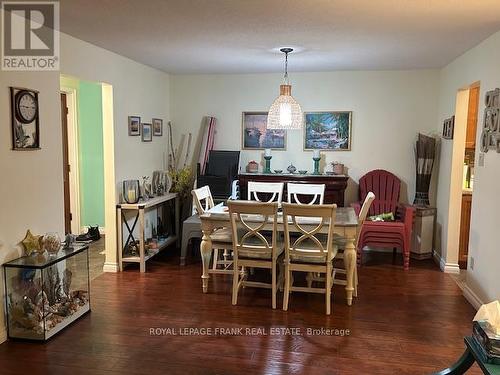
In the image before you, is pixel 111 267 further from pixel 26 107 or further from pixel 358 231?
pixel 358 231

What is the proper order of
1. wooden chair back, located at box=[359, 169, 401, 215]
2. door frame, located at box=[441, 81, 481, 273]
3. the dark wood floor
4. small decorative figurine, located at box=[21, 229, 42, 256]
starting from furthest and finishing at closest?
wooden chair back, located at box=[359, 169, 401, 215], door frame, located at box=[441, 81, 481, 273], small decorative figurine, located at box=[21, 229, 42, 256], the dark wood floor

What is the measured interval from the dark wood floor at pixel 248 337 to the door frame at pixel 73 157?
2.01m

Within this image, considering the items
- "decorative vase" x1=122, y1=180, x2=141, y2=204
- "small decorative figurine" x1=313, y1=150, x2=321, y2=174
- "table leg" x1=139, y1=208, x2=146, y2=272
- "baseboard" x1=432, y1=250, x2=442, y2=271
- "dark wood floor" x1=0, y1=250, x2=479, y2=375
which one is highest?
"small decorative figurine" x1=313, y1=150, x2=321, y2=174

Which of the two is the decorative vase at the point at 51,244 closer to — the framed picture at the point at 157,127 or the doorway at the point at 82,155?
the doorway at the point at 82,155

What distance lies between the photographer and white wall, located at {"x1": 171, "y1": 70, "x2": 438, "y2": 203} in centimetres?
540

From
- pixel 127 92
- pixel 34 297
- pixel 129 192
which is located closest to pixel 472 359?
pixel 34 297

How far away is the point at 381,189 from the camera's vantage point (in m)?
5.40

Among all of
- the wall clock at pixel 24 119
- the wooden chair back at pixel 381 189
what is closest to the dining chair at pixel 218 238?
the wall clock at pixel 24 119

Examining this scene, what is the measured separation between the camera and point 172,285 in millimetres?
4215

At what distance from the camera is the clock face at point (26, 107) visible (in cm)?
297

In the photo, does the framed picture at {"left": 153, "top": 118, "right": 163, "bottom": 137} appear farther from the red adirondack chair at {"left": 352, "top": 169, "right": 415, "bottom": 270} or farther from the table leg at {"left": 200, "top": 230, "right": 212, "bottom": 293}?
the red adirondack chair at {"left": 352, "top": 169, "right": 415, "bottom": 270}

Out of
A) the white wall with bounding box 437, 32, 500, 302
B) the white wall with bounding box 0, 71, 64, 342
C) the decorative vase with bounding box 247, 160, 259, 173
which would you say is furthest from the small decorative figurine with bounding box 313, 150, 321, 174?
the white wall with bounding box 0, 71, 64, 342

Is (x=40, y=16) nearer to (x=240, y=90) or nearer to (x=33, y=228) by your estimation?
(x=33, y=228)

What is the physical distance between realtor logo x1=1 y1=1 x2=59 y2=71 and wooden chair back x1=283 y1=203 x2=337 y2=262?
2173mm
